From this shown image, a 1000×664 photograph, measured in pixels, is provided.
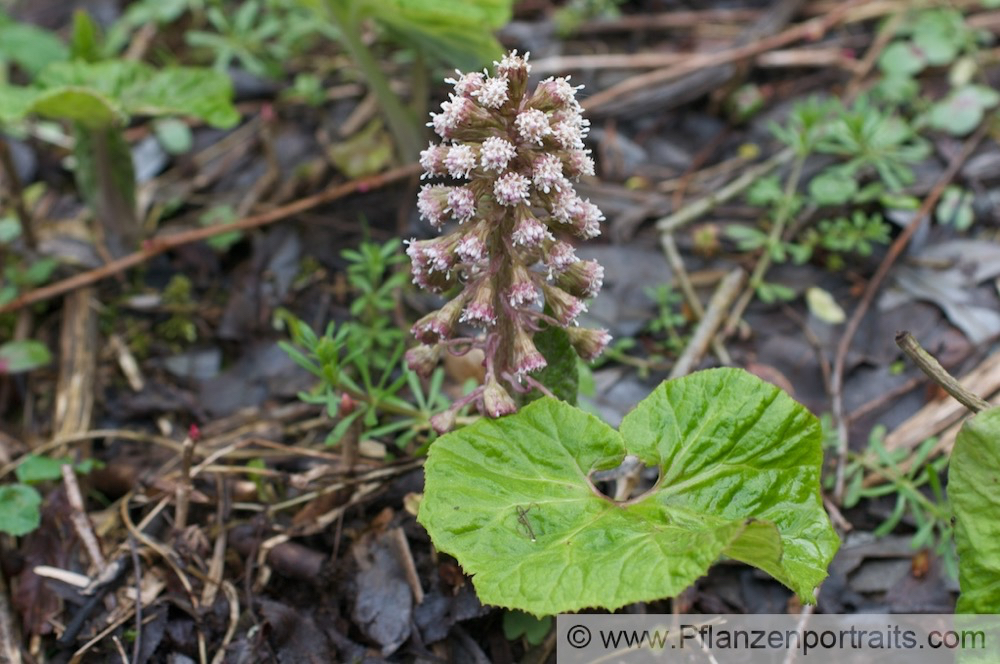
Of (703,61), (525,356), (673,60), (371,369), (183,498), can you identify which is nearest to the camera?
(525,356)

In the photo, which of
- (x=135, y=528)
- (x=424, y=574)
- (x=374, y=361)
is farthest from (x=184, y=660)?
(x=374, y=361)

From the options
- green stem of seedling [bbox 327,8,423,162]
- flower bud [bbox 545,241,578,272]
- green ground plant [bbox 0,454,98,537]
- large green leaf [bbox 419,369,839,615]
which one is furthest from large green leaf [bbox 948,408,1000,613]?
green stem of seedling [bbox 327,8,423,162]

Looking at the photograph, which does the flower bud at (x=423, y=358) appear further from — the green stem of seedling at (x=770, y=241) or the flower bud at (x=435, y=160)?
the green stem of seedling at (x=770, y=241)

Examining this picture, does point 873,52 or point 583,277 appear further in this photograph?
point 873,52

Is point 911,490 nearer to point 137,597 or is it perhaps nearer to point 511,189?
point 511,189

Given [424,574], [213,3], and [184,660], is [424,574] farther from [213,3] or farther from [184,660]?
[213,3]

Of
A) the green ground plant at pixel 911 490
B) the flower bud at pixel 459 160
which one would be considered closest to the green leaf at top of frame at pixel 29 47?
the flower bud at pixel 459 160

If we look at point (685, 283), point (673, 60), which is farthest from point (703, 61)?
point (685, 283)
